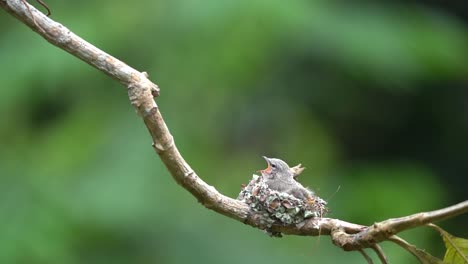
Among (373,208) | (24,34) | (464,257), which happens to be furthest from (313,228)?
(24,34)

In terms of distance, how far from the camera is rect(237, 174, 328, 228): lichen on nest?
2791 millimetres

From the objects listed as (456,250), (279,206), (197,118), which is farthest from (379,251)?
(197,118)

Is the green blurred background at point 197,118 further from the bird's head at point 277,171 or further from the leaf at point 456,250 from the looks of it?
the leaf at point 456,250

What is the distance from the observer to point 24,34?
7.34m

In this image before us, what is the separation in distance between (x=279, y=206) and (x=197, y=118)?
12.6 ft

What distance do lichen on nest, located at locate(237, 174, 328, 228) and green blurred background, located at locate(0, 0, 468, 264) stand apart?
3.18m

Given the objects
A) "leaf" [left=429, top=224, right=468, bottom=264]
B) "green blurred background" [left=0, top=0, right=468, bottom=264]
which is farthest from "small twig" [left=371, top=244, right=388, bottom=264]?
"green blurred background" [left=0, top=0, right=468, bottom=264]

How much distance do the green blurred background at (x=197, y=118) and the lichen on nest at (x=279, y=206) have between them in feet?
10.4

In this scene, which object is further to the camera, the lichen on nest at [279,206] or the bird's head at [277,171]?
the bird's head at [277,171]

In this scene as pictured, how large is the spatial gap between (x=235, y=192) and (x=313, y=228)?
3645mm

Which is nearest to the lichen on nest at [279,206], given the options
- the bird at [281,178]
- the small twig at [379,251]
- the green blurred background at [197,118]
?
the bird at [281,178]

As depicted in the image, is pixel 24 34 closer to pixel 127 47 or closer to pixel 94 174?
pixel 127 47

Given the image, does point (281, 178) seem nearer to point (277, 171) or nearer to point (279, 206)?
point (277, 171)

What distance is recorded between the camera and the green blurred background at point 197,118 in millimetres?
6363
